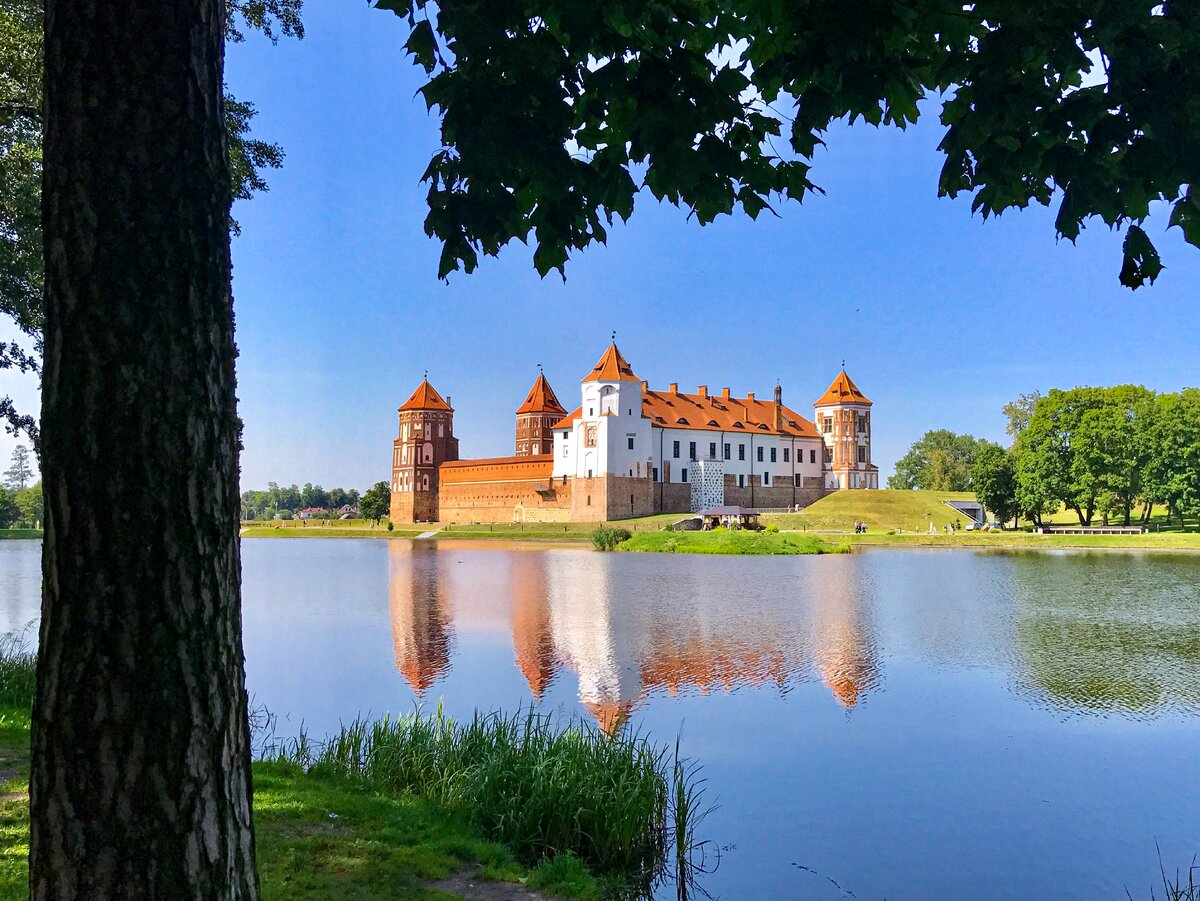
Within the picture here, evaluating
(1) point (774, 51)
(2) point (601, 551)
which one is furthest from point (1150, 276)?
(2) point (601, 551)

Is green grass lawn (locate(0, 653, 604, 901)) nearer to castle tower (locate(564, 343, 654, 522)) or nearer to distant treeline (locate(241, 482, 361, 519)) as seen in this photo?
castle tower (locate(564, 343, 654, 522))

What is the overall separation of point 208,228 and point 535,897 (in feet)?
11.5

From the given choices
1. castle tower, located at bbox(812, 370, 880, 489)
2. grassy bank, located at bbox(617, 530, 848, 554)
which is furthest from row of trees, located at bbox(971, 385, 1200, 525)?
castle tower, located at bbox(812, 370, 880, 489)

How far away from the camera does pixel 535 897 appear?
4.20m

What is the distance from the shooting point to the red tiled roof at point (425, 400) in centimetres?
7281

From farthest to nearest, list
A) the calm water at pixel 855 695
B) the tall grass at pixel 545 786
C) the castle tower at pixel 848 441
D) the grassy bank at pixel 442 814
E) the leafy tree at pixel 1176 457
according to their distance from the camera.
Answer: the castle tower at pixel 848 441 → the leafy tree at pixel 1176 457 → the calm water at pixel 855 695 → the tall grass at pixel 545 786 → the grassy bank at pixel 442 814

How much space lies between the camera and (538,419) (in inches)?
2840

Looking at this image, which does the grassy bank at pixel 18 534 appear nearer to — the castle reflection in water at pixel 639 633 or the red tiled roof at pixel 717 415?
the red tiled roof at pixel 717 415

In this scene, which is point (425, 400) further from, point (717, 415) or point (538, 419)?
point (717, 415)

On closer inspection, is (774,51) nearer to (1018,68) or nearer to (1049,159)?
(1018,68)

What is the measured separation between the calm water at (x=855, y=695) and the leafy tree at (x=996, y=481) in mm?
29990

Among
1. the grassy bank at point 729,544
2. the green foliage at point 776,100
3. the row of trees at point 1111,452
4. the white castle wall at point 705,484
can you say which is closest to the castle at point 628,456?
the white castle wall at point 705,484

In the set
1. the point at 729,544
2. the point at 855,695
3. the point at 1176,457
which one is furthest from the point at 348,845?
the point at 1176,457

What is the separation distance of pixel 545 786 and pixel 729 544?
32.0m
